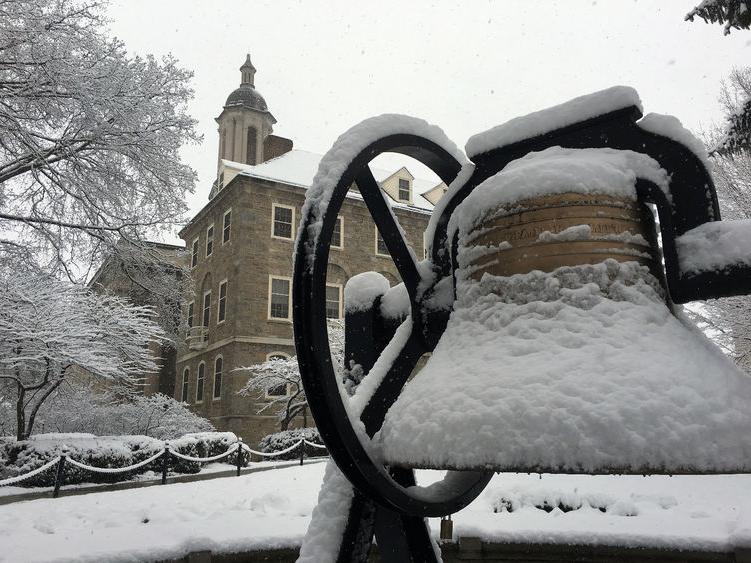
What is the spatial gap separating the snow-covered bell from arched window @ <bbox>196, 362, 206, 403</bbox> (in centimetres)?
2568

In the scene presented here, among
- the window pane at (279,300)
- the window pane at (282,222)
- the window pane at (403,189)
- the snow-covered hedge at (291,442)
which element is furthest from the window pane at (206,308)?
the window pane at (403,189)

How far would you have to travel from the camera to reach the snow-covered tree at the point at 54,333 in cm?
1215

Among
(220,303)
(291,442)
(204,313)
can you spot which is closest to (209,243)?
(204,313)

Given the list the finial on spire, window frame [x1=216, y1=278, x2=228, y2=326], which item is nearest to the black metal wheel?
window frame [x1=216, y1=278, x2=228, y2=326]

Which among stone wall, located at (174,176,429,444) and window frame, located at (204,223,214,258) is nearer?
stone wall, located at (174,176,429,444)

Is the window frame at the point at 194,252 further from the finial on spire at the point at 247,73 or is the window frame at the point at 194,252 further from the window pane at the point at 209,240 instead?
the finial on spire at the point at 247,73

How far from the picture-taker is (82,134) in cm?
1089

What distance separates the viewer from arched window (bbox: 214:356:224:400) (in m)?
23.8

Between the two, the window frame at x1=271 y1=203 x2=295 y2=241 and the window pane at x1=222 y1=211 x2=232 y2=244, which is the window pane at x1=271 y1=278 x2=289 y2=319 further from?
the window pane at x1=222 y1=211 x2=232 y2=244

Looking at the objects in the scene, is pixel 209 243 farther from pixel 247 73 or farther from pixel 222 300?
pixel 247 73

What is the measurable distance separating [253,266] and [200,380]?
239 inches

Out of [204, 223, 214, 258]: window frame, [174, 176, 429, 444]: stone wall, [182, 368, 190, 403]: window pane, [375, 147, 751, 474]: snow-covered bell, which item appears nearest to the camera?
[375, 147, 751, 474]: snow-covered bell

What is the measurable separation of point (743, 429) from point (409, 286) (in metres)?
0.82

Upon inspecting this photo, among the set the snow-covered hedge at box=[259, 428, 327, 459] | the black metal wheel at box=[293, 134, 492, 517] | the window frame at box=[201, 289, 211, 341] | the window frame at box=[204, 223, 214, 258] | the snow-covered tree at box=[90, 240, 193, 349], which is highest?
the window frame at box=[204, 223, 214, 258]
